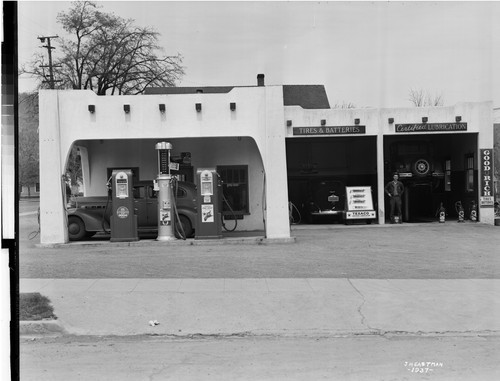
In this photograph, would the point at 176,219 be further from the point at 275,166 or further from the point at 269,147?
the point at 269,147

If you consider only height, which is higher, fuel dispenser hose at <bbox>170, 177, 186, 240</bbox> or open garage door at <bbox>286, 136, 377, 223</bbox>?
open garage door at <bbox>286, 136, 377, 223</bbox>

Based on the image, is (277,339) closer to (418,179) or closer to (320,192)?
(320,192)

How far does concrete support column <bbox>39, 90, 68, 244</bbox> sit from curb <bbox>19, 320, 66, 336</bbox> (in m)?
7.44

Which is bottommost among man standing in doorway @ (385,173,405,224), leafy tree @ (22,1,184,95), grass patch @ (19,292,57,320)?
grass patch @ (19,292,57,320)

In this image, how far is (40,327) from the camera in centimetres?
605

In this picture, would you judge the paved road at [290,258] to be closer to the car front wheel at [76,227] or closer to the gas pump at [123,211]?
the gas pump at [123,211]

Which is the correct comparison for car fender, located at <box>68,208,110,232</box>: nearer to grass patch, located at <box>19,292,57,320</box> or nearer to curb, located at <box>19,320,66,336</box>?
grass patch, located at <box>19,292,57,320</box>

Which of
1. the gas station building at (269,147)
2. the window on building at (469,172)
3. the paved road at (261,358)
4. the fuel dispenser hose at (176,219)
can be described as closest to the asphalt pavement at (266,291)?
the paved road at (261,358)

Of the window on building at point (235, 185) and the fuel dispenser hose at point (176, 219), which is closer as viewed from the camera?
the fuel dispenser hose at point (176, 219)

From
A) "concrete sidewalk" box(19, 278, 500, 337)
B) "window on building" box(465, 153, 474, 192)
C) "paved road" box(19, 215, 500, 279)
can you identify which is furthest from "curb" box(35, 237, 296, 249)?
"window on building" box(465, 153, 474, 192)

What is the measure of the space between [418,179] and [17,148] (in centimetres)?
2004

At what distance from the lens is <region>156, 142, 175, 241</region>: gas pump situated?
→ 1352 centimetres

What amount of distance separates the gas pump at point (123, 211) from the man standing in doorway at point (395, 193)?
9.73 m

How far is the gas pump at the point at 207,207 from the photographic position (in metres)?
13.7
